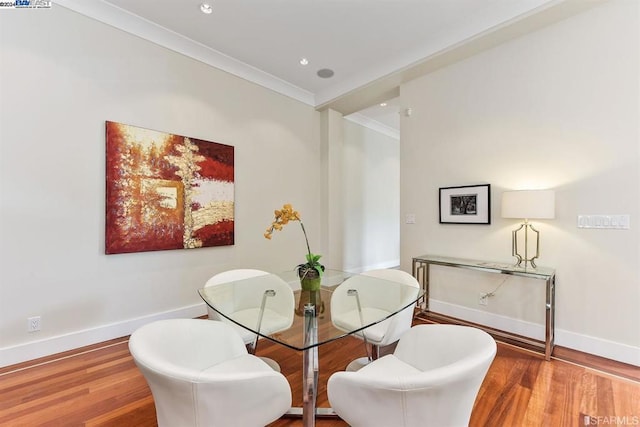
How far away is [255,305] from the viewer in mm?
1846

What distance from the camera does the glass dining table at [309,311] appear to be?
139 centimetres

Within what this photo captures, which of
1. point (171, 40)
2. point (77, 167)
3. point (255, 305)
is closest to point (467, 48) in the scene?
point (171, 40)

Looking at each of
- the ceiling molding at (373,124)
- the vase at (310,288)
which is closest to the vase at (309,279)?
the vase at (310,288)

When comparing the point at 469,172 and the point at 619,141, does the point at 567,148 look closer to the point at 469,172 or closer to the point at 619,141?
the point at 619,141

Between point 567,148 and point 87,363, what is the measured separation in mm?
4449

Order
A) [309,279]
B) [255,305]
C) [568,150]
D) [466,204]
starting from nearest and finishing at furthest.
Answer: [255,305], [309,279], [568,150], [466,204]

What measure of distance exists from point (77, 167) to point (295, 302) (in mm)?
2260

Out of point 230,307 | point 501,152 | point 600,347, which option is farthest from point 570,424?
point 501,152

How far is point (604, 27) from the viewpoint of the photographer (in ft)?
7.61

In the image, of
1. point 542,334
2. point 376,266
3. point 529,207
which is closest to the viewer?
point 529,207

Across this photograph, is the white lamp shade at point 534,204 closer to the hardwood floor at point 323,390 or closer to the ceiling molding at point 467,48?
the hardwood floor at point 323,390

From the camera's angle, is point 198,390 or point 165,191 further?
point 165,191

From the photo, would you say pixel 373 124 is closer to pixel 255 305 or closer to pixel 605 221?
pixel 605 221

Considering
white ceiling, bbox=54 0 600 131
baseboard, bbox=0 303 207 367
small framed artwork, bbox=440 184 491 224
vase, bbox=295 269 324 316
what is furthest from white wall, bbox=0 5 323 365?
small framed artwork, bbox=440 184 491 224
